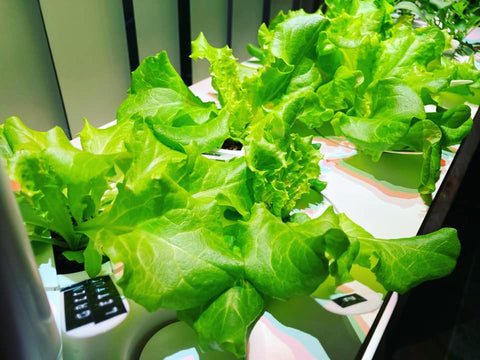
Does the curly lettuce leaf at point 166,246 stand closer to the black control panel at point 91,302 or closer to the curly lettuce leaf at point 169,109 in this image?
the black control panel at point 91,302

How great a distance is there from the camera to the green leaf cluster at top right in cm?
58

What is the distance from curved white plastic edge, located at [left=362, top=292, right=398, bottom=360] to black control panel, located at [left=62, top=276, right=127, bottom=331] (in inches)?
10.0

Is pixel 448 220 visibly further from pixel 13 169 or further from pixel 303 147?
pixel 13 169

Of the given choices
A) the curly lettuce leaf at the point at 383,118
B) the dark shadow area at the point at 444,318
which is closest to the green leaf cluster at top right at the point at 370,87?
the curly lettuce leaf at the point at 383,118

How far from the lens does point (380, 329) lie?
402 millimetres

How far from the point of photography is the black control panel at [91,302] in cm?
36

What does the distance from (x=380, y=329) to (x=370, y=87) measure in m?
0.40

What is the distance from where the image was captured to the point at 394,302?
0.44 metres

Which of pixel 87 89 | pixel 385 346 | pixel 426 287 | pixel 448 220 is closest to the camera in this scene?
pixel 385 346

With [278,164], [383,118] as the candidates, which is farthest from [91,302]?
[383,118]

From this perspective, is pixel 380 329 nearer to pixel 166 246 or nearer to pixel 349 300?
pixel 349 300

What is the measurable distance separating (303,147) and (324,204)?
4.3 inches

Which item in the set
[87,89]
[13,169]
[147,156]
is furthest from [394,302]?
[87,89]

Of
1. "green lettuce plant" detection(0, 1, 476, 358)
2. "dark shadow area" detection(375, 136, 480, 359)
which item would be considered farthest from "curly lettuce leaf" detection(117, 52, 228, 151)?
"dark shadow area" detection(375, 136, 480, 359)
